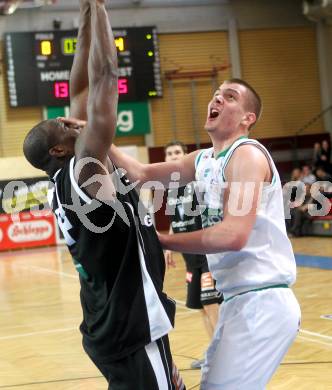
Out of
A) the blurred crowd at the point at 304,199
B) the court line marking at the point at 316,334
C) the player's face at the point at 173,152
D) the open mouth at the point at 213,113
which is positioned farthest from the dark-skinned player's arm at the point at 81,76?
the blurred crowd at the point at 304,199

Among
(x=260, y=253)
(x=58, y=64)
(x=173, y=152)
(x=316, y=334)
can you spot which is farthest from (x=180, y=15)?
(x=260, y=253)

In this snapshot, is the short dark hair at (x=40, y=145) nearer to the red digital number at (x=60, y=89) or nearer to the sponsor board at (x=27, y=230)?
the sponsor board at (x=27, y=230)

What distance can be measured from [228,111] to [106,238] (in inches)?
38.0

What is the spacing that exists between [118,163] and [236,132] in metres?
0.66

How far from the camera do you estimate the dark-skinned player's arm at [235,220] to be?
9.33ft

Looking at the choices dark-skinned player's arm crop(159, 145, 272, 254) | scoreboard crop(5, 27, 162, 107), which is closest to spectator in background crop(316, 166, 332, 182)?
Result: scoreboard crop(5, 27, 162, 107)

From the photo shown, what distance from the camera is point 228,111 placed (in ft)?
11.1

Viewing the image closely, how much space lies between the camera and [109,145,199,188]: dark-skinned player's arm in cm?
368

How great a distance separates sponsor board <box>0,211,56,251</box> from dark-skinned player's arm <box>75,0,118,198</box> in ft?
49.6

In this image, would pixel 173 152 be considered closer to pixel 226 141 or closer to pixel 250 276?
pixel 226 141

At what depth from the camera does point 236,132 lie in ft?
11.2

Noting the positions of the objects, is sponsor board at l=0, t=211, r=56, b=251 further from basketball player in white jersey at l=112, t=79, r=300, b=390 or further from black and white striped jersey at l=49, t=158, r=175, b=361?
black and white striped jersey at l=49, t=158, r=175, b=361

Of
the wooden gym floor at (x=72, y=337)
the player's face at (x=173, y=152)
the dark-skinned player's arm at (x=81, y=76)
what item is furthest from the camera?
the player's face at (x=173, y=152)

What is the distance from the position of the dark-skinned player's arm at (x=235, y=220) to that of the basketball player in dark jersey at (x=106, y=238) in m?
0.16
